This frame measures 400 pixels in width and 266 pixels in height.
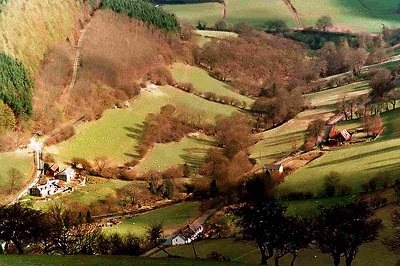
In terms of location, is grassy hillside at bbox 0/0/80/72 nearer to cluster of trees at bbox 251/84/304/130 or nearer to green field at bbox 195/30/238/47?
green field at bbox 195/30/238/47

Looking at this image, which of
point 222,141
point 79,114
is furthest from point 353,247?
point 79,114

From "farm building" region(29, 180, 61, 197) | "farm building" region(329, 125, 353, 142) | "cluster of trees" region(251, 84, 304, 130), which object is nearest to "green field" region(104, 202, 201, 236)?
"farm building" region(29, 180, 61, 197)

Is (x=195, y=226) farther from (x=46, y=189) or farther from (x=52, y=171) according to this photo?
(x=52, y=171)

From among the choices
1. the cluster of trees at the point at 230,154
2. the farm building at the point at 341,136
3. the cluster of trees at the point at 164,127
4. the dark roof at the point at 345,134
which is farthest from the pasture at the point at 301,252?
the cluster of trees at the point at 164,127

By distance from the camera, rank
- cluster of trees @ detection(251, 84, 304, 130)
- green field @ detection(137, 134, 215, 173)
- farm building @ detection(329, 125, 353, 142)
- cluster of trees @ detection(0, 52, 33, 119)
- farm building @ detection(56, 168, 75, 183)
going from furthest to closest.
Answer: cluster of trees @ detection(251, 84, 304, 130)
cluster of trees @ detection(0, 52, 33, 119)
green field @ detection(137, 134, 215, 173)
farm building @ detection(329, 125, 353, 142)
farm building @ detection(56, 168, 75, 183)

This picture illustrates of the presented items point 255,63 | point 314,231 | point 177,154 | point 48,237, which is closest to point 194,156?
point 177,154

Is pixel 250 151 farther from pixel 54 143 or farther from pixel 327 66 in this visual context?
pixel 327 66
